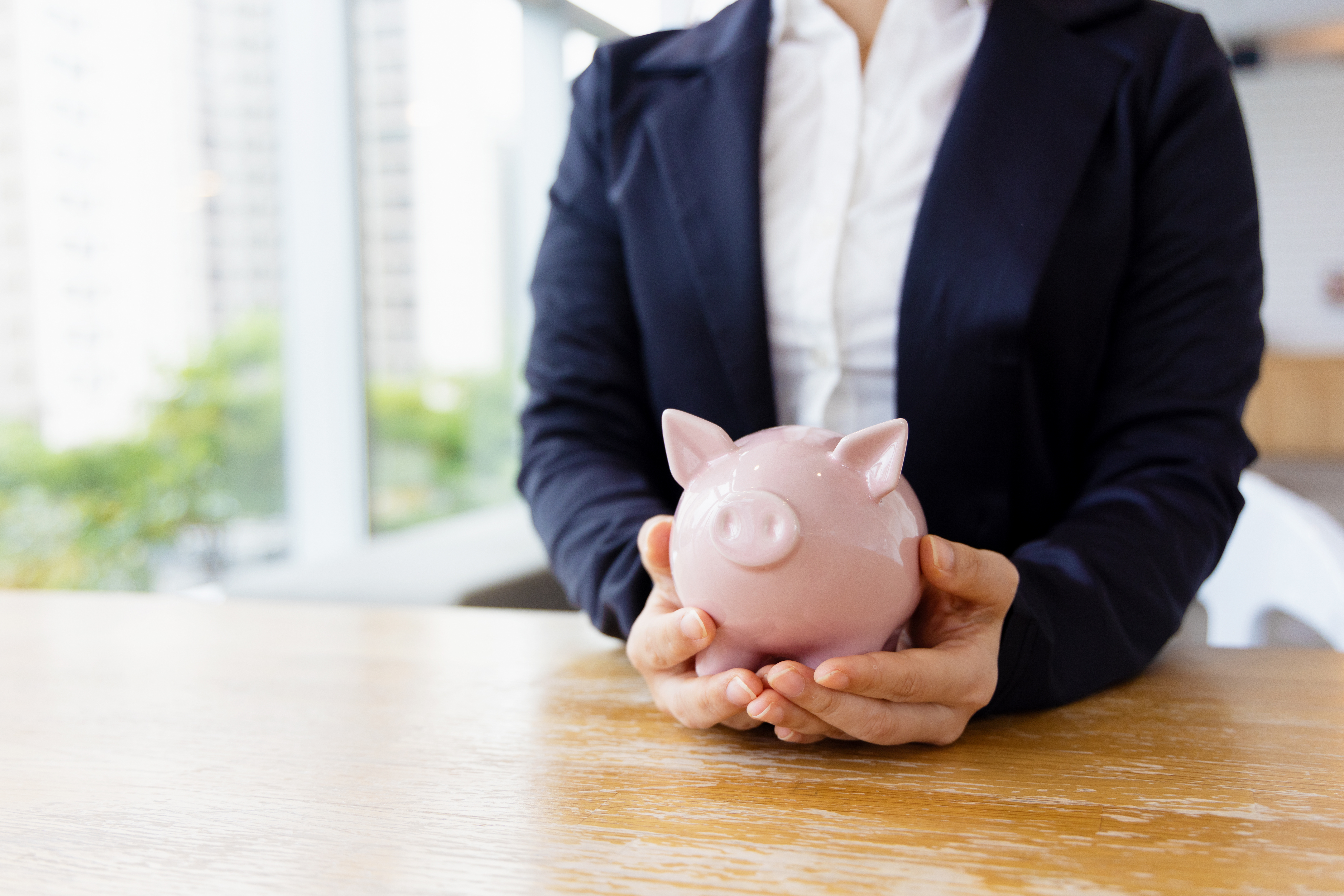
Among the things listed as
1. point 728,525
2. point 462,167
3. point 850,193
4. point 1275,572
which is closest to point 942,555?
point 728,525

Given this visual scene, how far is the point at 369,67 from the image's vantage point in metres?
3.42

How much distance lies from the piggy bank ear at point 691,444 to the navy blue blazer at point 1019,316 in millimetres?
191

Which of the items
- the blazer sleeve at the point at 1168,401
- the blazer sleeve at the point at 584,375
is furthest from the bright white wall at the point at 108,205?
the blazer sleeve at the point at 1168,401

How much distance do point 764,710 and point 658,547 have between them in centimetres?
11

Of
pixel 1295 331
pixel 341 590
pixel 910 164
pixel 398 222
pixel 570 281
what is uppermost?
pixel 910 164

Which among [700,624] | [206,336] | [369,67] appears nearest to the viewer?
[700,624]

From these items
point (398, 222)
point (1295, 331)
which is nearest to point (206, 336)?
point (398, 222)

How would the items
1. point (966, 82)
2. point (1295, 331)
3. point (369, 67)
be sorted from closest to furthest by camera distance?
point (966, 82) → point (369, 67) → point (1295, 331)

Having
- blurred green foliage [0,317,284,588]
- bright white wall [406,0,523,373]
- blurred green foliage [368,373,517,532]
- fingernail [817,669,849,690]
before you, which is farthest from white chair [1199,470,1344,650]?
bright white wall [406,0,523,373]

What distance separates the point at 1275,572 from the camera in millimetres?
1171

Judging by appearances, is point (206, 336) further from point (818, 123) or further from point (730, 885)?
point (730, 885)

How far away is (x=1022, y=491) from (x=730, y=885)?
23.5 inches

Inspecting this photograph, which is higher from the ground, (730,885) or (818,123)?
(818,123)

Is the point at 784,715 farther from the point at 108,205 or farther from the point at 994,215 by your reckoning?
the point at 108,205
